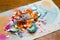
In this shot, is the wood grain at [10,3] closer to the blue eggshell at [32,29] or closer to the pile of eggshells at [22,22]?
the pile of eggshells at [22,22]

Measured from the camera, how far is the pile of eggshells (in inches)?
36.3

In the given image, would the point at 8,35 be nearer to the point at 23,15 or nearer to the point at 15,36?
the point at 15,36

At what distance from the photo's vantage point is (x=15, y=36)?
90 centimetres

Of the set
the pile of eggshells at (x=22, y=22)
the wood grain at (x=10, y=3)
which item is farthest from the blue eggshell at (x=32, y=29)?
the wood grain at (x=10, y=3)

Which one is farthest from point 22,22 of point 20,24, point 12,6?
point 12,6

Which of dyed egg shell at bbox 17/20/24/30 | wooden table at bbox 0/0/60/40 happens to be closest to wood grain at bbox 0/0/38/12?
wooden table at bbox 0/0/60/40

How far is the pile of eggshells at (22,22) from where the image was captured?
0.92 meters

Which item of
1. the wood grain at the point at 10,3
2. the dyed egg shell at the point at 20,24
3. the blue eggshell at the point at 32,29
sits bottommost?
the blue eggshell at the point at 32,29

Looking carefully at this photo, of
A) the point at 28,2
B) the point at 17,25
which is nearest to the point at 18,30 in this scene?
the point at 17,25

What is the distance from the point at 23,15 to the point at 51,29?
0.21m

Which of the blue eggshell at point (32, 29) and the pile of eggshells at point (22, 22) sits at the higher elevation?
the pile of eggshells at point (22, 22)

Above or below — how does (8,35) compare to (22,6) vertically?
below

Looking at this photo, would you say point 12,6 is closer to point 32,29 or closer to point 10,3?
point 10,3

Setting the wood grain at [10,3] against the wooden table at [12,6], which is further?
the wood grain at [10,3]
